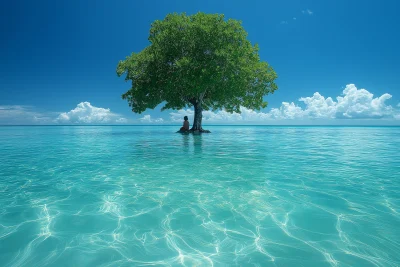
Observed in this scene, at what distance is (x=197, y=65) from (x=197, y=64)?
41cm

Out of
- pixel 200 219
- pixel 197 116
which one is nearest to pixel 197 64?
pixel 197 116

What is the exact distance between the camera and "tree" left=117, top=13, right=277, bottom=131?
2703 cm

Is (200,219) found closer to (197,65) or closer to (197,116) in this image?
(197,65)

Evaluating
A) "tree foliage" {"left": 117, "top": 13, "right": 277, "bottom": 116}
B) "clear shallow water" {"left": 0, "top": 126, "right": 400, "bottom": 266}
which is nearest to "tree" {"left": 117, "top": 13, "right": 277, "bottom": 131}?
"tree foliage" {"left": 117, "top": 13, "right": 277, "bottom": 116}

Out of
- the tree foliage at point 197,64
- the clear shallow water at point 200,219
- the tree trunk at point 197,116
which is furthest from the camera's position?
the tree trunk at point 197,116

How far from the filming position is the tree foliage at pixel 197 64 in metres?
27.0

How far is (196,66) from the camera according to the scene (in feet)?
90.1

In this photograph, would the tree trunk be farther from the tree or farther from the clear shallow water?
the clear shallow water

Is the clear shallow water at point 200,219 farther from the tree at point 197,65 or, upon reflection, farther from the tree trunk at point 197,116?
the tree trunk at point 197,116

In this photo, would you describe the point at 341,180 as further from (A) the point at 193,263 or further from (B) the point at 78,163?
(B) the point at 78,163

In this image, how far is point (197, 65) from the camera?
90.1 feet

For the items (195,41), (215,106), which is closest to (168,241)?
(195,41)

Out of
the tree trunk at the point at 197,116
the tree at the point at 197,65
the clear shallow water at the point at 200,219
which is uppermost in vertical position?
the tree at the point at 197,65

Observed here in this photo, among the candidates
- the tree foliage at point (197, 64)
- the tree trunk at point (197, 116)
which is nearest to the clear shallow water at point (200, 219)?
the tree foliage at point (197, 64)
